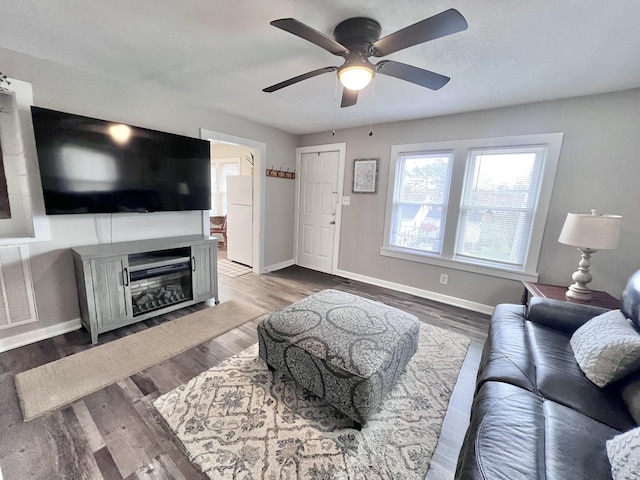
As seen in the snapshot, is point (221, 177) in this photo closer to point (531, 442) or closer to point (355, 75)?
point (355, 75)

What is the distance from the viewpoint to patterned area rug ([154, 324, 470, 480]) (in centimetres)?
128

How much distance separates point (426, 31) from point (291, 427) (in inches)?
85.9

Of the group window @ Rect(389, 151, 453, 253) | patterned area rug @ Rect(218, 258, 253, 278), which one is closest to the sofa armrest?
window @ Rect(389, 151, 453, 253)

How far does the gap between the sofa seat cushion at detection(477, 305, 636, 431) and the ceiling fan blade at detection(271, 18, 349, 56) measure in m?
1.96

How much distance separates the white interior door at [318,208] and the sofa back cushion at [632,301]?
10.5 feet

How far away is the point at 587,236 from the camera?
79.1 inches

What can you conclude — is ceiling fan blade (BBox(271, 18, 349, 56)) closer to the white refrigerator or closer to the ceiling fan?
the ceiling fan

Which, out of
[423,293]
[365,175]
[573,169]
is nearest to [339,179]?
[365,175]

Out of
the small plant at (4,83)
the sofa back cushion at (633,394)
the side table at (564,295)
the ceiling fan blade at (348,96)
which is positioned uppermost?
the ceiling fan blade at (348,96)

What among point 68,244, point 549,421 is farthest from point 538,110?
point 68,244

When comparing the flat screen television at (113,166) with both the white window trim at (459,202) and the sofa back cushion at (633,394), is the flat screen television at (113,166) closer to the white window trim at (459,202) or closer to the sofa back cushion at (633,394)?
the white window trim at (459,202)

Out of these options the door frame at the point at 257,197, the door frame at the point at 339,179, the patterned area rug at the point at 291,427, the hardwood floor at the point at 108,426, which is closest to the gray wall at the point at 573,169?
the door frame at the point at 339,179

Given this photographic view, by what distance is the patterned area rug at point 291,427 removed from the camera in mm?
1279

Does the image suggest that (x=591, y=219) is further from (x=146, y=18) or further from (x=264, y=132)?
(x=264, y=132)
